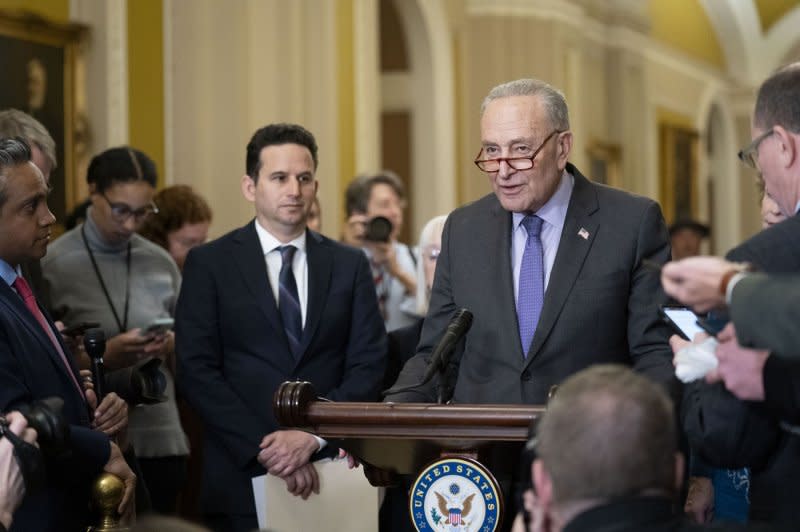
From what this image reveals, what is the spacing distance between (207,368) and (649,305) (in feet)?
4.97

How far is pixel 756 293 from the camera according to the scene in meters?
2.34

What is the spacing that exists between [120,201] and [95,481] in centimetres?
199

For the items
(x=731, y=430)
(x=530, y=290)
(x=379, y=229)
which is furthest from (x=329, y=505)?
(x=379, y=229)

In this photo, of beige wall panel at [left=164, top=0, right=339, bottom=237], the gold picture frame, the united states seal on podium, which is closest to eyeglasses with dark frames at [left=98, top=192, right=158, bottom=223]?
the united states seal on podium

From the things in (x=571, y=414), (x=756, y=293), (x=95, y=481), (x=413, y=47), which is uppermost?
(x=413, y=47)

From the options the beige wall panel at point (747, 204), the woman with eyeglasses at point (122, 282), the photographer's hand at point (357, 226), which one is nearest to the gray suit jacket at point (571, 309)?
the woman with eyeglasses at point (122, 282)

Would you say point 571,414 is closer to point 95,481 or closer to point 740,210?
point 95,481

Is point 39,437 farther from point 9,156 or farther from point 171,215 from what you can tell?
point 171,215

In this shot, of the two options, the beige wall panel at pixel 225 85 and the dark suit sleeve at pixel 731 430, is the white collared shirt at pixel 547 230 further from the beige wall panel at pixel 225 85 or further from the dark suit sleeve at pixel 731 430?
the beige wall panel at pixel 225 85

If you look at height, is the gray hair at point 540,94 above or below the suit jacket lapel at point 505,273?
above

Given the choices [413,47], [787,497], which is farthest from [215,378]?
[413,47]

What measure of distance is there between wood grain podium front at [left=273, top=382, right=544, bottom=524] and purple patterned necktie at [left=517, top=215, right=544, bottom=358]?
0.48 meters

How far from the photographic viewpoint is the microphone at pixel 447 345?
3.12 metres

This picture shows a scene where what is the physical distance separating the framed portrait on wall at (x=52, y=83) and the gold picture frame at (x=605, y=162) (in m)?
9.53
